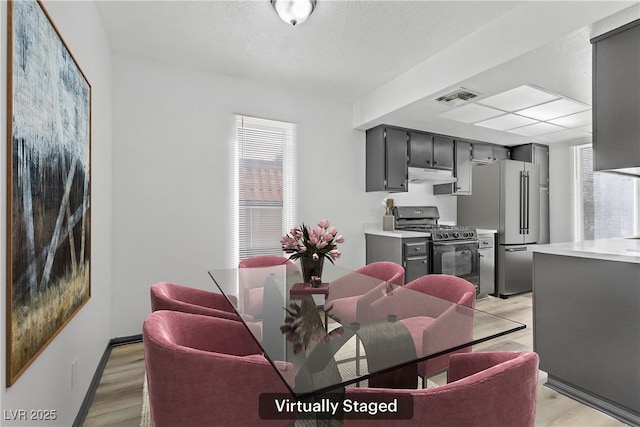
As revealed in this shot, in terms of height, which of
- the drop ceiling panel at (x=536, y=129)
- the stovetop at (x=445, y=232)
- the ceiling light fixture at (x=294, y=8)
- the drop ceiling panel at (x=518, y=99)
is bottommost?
the stovetop at (x=445, y=232)

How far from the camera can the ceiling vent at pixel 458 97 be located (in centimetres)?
307

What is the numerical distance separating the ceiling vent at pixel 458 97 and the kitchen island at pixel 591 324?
156 centimetres

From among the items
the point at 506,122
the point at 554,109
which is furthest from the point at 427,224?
the point at 554,109

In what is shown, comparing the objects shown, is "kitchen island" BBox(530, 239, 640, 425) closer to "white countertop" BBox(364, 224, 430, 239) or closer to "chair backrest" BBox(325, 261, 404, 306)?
"chair backrest" BBox(325, 261, 404, 306)

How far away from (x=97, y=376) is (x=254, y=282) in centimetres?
136

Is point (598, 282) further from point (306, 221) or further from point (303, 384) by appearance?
point (306, 221)

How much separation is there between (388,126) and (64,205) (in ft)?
11.8

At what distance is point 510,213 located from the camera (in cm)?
478

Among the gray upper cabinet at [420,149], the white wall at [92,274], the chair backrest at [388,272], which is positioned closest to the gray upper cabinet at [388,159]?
the gray upper cabinet at [420,149]

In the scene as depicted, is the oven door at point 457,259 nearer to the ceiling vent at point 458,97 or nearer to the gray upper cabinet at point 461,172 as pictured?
the gray upper cabinet at point 461,172

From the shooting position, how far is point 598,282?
2.11 m

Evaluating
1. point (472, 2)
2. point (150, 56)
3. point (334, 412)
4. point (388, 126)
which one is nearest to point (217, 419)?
point (334, 412)

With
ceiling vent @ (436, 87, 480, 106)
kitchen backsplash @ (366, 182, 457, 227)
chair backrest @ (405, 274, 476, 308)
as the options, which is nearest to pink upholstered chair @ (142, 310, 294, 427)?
chair backrest @ (405, 274, 476, 308)

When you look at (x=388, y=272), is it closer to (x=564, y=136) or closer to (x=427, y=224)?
(x=427, y=224)
